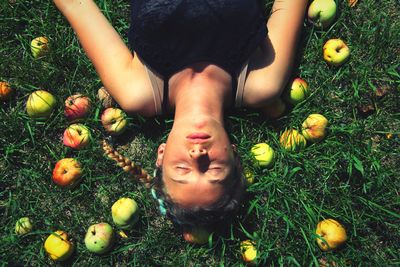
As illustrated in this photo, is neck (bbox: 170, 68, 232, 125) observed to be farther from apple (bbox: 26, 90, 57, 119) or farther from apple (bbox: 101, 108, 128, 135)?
apple (bbox: 26, 90, 57, 119)

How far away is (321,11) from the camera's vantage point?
10.7ft

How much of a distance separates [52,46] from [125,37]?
0.58 metres

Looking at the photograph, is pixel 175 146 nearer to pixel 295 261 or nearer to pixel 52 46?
pixel 295 261

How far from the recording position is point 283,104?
3244 mm

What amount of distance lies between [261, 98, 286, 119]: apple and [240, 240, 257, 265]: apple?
37.8 inches

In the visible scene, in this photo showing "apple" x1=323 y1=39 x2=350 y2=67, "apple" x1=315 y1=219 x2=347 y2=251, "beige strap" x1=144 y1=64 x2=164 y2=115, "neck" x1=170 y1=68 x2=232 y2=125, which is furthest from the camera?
"apple" x1=323 y1=39 x2=350 y2=67

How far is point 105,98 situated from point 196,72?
0.86 m

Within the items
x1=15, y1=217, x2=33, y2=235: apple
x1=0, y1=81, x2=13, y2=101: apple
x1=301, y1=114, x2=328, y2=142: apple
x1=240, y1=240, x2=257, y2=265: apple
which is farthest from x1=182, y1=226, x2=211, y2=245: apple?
x1=0, y1=81, x2=13, y2=101: apple

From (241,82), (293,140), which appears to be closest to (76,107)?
(241,82)

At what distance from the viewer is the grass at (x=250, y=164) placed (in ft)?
10.4

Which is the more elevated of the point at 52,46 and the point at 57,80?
the point at 52,46

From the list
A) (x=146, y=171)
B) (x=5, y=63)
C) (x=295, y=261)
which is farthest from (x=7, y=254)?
(x=295, y=261)

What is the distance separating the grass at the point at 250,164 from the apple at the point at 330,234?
0.18 feet

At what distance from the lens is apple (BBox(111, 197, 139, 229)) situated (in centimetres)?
307
